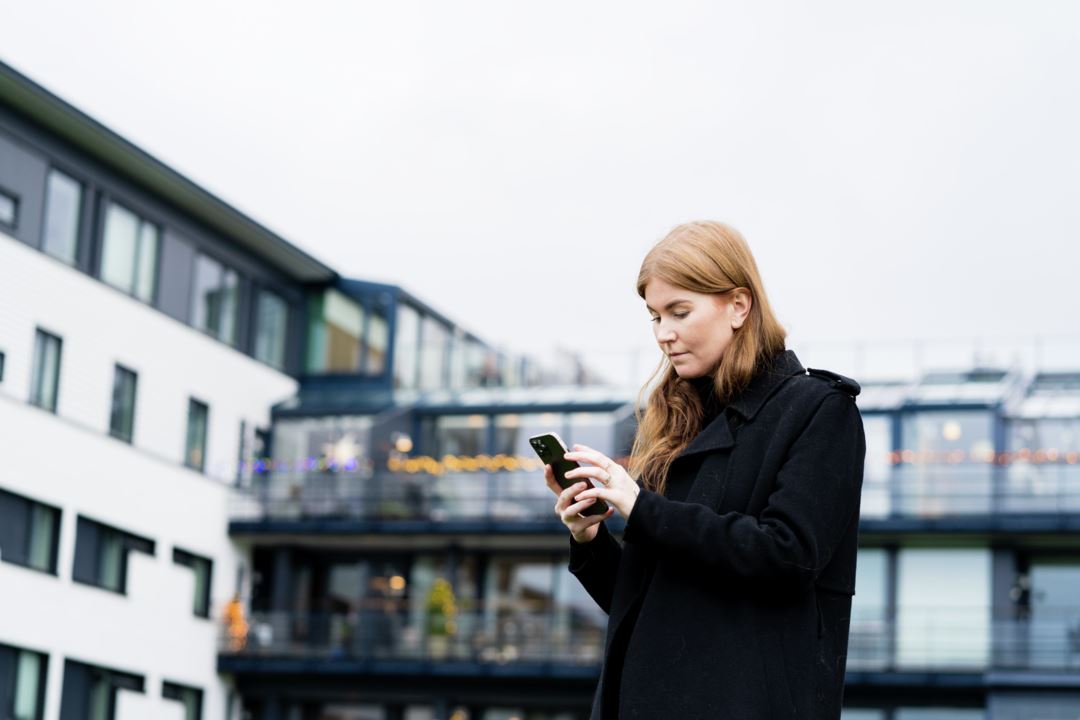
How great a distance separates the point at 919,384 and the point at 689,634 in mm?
33310

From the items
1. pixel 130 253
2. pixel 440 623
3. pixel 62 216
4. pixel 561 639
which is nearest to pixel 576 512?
pixel 62 216

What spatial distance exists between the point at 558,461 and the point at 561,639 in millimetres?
31818

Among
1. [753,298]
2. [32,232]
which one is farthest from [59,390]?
[753,298]

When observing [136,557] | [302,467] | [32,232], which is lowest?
[136,557]

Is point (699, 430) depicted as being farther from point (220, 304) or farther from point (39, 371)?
point (220, 304)

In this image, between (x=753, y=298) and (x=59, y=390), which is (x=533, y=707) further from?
(x=753, y=298)

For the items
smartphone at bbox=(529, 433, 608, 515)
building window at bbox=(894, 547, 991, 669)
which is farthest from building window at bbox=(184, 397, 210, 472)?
smartphone at bbox=(529, 433, 608, 515)

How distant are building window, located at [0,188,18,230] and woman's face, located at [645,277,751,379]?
2774 cm

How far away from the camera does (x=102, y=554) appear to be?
32.1 meters

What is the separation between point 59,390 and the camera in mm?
31422

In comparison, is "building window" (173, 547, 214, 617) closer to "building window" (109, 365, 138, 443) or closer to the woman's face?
"building window" (109, 365, 138, 443)

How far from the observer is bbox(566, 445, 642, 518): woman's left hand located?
315 cm

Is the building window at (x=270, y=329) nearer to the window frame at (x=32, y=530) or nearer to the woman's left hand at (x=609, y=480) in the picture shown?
the window frame at (x=32, y=530)

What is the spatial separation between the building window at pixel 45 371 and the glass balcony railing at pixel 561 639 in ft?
22.2
